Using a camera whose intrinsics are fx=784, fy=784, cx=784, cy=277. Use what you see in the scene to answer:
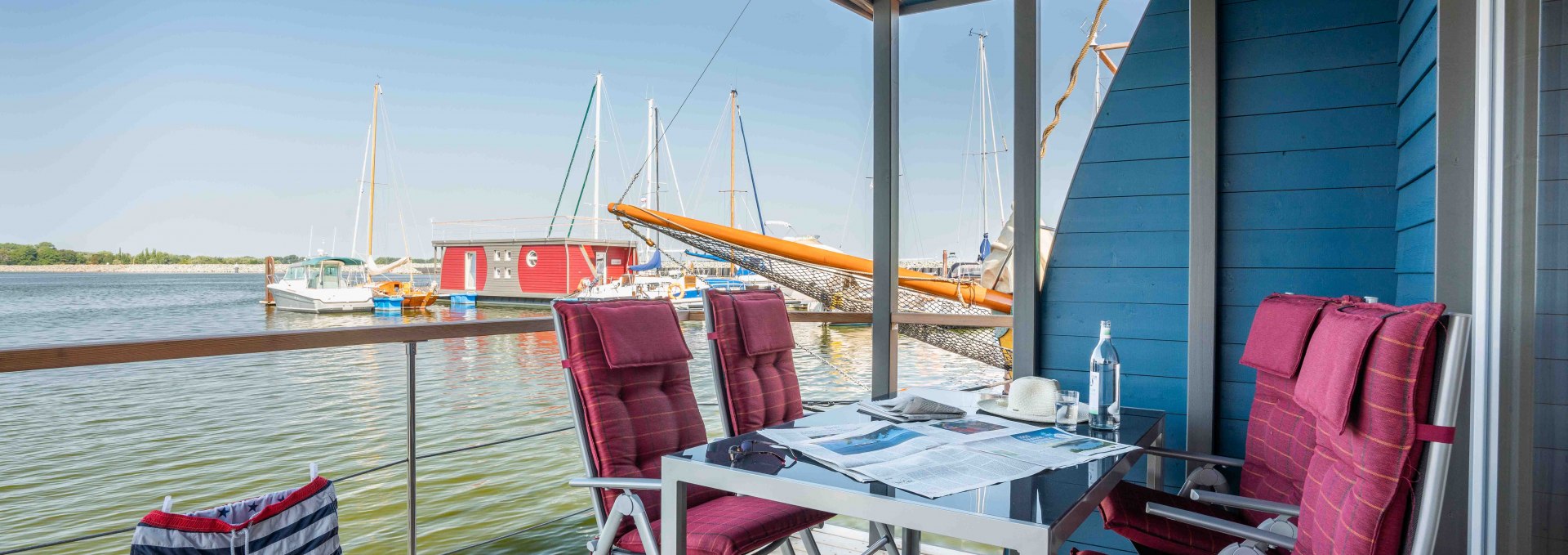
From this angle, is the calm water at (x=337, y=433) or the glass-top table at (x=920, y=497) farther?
the calm water at (x=337, y=433)

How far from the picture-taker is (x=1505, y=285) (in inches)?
51.6

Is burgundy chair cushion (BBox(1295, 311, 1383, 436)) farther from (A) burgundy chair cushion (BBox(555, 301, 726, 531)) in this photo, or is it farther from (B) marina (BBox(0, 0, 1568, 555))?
(A) burgundy chair cushion (BBox(555, 301, 726, 531))

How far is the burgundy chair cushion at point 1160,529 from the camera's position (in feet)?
5.65

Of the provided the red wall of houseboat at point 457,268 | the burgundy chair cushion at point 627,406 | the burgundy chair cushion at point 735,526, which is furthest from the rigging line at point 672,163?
the burgundy chair cushion at point 735,526

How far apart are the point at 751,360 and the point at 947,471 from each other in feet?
3.83

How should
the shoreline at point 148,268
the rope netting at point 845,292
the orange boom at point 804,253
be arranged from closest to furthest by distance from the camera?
the orange boom at point 804,253 < the rope netting at point 845,292 < the shoreline at point 148,268

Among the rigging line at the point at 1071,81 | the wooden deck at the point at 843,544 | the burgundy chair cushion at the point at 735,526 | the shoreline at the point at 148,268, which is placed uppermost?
the rigging line at the point at 1071,81

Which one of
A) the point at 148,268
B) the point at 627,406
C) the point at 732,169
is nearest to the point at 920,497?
the point at 627,406

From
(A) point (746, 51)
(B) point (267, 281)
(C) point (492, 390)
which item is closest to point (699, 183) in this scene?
(A) point (746, 51)

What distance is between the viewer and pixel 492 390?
1042cm

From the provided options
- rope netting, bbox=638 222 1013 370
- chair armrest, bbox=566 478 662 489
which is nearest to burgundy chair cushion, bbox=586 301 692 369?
chair armrest, bbox=566 478 662 489

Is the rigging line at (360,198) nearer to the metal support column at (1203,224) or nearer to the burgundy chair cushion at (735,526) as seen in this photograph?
the burgundy chair cushion at (735,526)

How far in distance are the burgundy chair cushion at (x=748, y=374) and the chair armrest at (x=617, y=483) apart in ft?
2.05

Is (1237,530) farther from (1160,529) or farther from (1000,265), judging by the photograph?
(1000,265)
